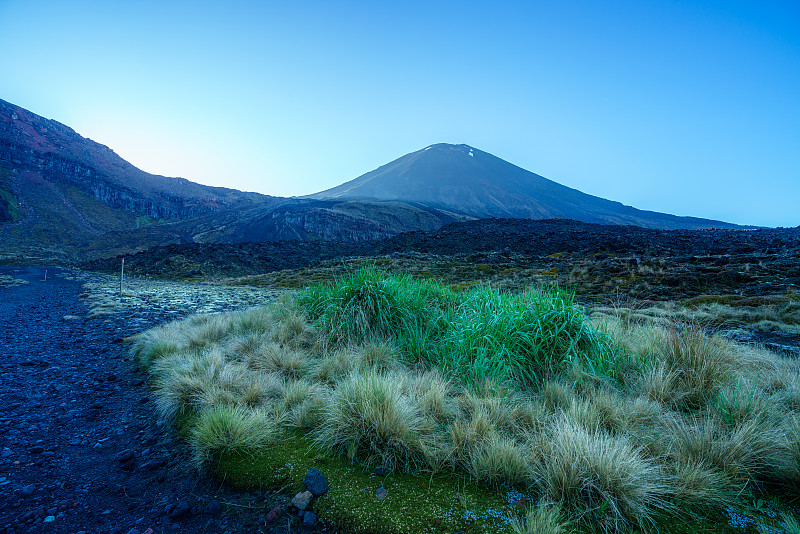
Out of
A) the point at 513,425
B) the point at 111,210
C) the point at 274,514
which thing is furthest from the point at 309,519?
the point at 111,210

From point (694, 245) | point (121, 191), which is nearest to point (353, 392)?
point (694, 245)

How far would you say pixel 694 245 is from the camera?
89.2 ft

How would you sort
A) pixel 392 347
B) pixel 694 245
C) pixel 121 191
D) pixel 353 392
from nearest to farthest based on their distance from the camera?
1. pixel 353 392
2. pixel 392 347
3. pixel 694 245
4. pixel 121 191

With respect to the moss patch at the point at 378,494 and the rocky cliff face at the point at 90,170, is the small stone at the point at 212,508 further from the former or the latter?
the rocky cliff face at the point at 90,170

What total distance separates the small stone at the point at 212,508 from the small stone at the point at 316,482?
508mm

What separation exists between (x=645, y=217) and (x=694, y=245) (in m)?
103

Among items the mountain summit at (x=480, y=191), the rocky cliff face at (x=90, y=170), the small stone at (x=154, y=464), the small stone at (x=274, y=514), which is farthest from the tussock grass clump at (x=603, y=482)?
the rocky cliff face at (x=90, y=170)

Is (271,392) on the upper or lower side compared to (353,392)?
lower

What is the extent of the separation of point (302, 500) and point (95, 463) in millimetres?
1779

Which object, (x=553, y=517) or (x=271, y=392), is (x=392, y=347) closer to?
(x=271, y=392)

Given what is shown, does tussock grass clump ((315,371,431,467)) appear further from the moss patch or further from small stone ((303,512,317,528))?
small stone ((303,512,317,528))

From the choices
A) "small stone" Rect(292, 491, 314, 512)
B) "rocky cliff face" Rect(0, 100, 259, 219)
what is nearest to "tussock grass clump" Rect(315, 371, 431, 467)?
"small stone" Rect(292, 491, 314, 512)

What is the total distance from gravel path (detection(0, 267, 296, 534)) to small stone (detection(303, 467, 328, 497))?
7.4 inches

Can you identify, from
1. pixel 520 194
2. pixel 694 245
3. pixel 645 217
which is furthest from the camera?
pixel 520 194
